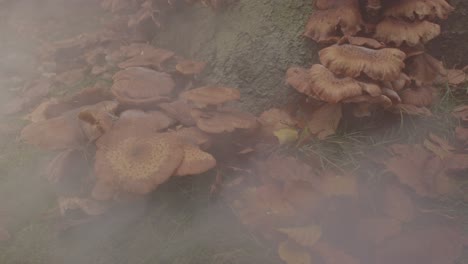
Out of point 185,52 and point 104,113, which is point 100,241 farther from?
point 185,52

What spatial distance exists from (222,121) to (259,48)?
3.75ft

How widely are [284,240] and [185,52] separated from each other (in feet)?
9.08

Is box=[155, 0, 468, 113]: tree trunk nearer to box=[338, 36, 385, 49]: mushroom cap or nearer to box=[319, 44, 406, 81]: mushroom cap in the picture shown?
box=[338, 36, 385, 49]: mushroom cap

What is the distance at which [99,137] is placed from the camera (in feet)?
9.77

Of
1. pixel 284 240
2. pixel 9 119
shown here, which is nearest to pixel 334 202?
pixel 284 240

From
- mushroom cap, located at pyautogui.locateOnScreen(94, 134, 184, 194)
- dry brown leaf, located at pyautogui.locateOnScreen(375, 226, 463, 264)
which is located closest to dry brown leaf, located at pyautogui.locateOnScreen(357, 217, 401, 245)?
dry brown leaf, located at pyautogui.locateOnScreen(375, 226, 463, 264)

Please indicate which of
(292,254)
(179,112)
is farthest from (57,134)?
(292,254)

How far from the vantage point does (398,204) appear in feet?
8.65

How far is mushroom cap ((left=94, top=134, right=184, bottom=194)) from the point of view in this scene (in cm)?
267

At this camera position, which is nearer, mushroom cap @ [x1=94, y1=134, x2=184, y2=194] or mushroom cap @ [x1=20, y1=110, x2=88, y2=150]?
mushroom cap @ [x1=94, y1=134, x2=184, y2=194]

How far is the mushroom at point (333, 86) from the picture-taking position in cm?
285

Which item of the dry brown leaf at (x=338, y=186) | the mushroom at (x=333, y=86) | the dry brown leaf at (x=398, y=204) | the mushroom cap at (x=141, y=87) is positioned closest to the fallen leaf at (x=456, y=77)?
the mushroom at (x=333, y=86)

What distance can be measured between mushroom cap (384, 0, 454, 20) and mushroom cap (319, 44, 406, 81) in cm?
39

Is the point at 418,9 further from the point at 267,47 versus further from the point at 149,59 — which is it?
the point at 149,59
